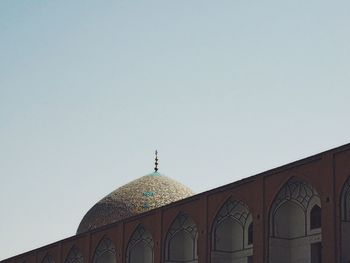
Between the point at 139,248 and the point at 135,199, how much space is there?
19.3 ft

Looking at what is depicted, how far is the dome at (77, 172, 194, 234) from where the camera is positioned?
108 feet

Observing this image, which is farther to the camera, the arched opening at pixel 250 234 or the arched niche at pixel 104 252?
the arched niche at pixel 104 252

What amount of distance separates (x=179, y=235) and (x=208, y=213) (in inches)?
97.8

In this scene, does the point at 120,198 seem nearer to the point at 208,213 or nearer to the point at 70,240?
the point at 70,240

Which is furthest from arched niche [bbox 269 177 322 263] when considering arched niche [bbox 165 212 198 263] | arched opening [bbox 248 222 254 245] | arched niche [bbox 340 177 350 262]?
arched niche [bbox 165 212 198 263]

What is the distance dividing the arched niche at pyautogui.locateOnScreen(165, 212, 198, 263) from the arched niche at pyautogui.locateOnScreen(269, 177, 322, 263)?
4471 mm

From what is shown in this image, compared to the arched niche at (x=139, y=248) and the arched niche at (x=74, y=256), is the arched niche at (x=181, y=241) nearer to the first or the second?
the arched niche at (x=139, y=248)

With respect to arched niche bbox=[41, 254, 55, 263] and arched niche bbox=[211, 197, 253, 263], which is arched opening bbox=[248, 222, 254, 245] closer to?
arched niche bbox=[211, 197, 253, 263]

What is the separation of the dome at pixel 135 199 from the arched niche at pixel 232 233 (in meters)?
9.56

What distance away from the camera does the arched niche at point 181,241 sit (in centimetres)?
2502

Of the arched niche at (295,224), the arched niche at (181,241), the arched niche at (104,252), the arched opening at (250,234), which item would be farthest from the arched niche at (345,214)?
the arched niche at (104,252)

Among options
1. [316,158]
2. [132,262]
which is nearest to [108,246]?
[132,262]

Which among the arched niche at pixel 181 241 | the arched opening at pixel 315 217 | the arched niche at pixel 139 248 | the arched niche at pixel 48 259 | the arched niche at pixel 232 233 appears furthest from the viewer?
the arched niche at pixel 48 259

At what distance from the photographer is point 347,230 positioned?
18.6 meters
